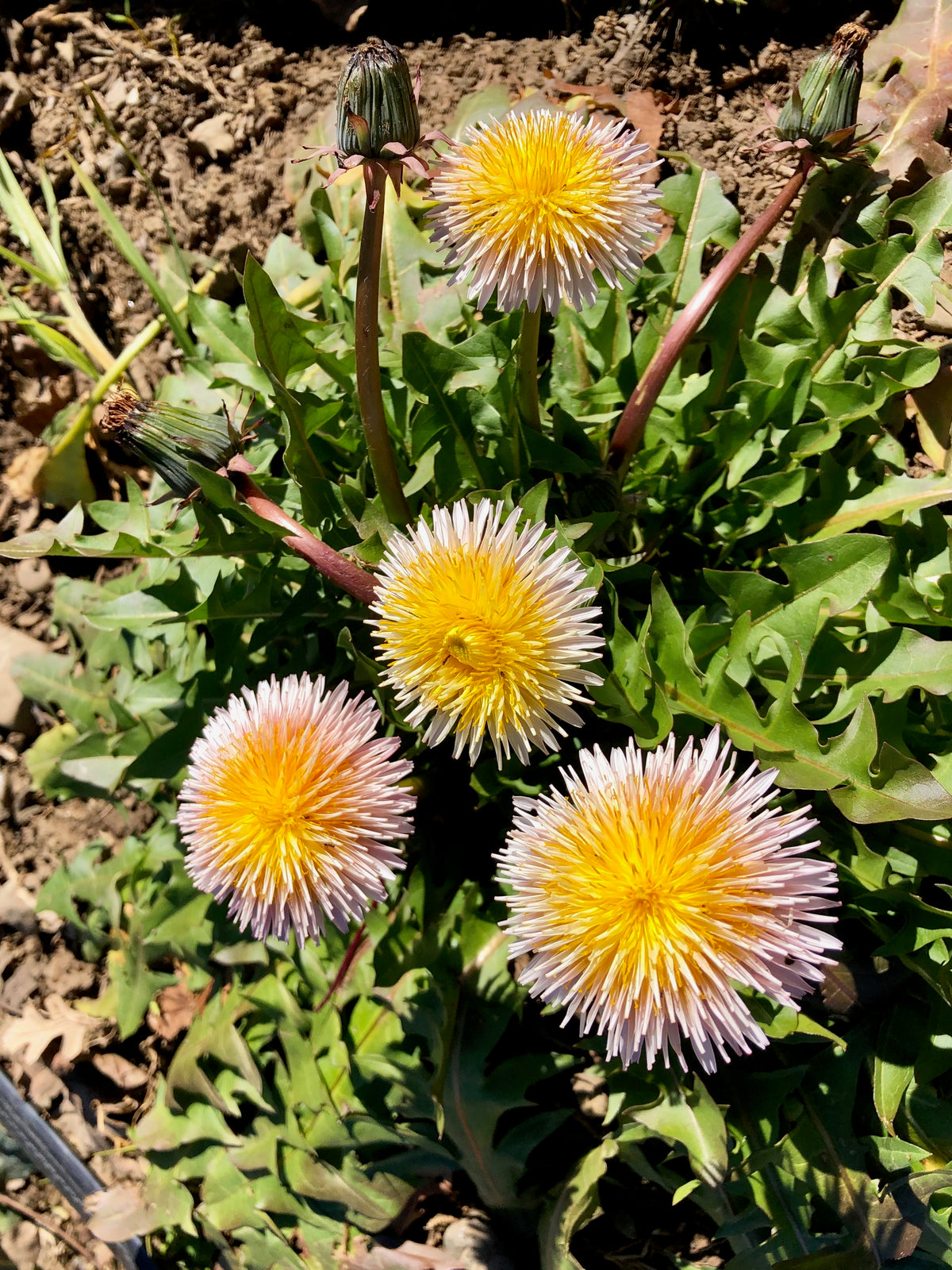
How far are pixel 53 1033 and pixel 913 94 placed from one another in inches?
164

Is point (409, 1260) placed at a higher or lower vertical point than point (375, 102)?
lower

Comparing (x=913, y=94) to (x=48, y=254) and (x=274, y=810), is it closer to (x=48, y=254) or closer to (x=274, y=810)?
(x=274, y=810)

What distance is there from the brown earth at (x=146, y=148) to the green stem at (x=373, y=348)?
1692mm

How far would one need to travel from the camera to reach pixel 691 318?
2143 millimetres

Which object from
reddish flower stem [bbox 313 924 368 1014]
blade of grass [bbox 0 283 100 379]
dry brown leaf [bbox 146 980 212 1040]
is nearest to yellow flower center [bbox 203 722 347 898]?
reddish flower stem [bbox 313 924 368 1014]

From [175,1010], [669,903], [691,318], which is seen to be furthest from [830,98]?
[175,1010]

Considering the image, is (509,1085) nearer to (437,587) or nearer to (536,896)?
(536,896)

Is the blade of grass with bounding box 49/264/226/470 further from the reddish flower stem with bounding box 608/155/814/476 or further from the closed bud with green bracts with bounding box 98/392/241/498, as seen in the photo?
the reddish flower stem with bounding box 608/155/814/476

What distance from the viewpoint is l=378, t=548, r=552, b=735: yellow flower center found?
5.26ft

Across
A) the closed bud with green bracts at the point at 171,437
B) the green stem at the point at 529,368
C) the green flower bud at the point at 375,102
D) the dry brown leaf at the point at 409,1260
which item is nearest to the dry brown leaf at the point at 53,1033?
the dry brown leaf at the point at 409,1260

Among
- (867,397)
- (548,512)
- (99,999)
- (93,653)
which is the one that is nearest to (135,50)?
(93,653)

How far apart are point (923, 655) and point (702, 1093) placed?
1.13 m

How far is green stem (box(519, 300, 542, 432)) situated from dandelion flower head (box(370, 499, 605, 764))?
47cm

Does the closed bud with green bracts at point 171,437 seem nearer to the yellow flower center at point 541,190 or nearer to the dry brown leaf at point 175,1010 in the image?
the yellow flower center at point 541,190
